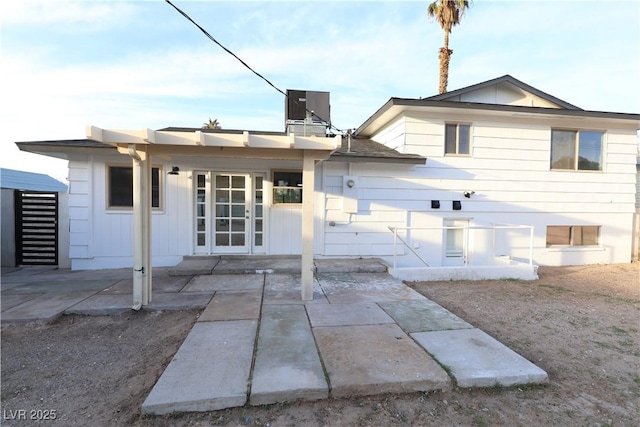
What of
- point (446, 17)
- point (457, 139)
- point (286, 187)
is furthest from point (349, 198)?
point (446, 17)

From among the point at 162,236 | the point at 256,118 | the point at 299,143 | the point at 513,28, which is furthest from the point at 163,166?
the point at 256,118

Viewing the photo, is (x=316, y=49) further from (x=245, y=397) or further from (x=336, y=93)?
(x=245, y=397)

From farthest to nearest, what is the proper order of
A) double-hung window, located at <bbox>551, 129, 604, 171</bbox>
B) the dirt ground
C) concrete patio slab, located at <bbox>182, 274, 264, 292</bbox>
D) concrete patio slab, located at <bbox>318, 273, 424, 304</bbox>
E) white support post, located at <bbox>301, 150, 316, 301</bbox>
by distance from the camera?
double-hung window, located at <bbox>551, 129, 604, 171</bbox>, concrete patio slab, located at <bbox>182, 274, 264, 292</bbox>, concrete patio slab, located at <bbox>318, 273, 424, 304</bbox>, white support post, located at <bbox>301, 150, 316, 301</bbox>, the dirt ground

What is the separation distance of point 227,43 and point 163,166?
2.89 metres

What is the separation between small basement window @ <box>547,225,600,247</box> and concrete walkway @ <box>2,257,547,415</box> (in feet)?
17.0

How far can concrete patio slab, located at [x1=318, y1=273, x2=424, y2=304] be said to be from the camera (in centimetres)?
457

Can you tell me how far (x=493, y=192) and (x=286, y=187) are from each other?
505 centimetres

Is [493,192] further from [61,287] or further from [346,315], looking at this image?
[61,287]

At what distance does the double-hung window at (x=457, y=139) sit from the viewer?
7.30 m

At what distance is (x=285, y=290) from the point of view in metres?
4.86

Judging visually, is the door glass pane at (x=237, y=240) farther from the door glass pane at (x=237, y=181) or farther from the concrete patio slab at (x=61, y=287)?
the concrete patio slab at (x=61, y=287)

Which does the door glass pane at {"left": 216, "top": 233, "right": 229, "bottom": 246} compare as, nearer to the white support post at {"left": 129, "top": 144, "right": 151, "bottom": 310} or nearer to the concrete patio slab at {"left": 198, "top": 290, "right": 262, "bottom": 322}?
the concrete patio slab at {"left": 198, "top": 290, "right": 262, "bottom": 322}

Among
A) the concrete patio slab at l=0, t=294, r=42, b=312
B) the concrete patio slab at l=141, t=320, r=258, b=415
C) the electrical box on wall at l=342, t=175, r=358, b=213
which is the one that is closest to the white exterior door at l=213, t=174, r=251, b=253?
the electrical box on wall at l=342, t=175, r=358, b=213

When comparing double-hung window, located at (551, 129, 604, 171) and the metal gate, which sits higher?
double-hung window, located at (551, 129, 604, 171)
